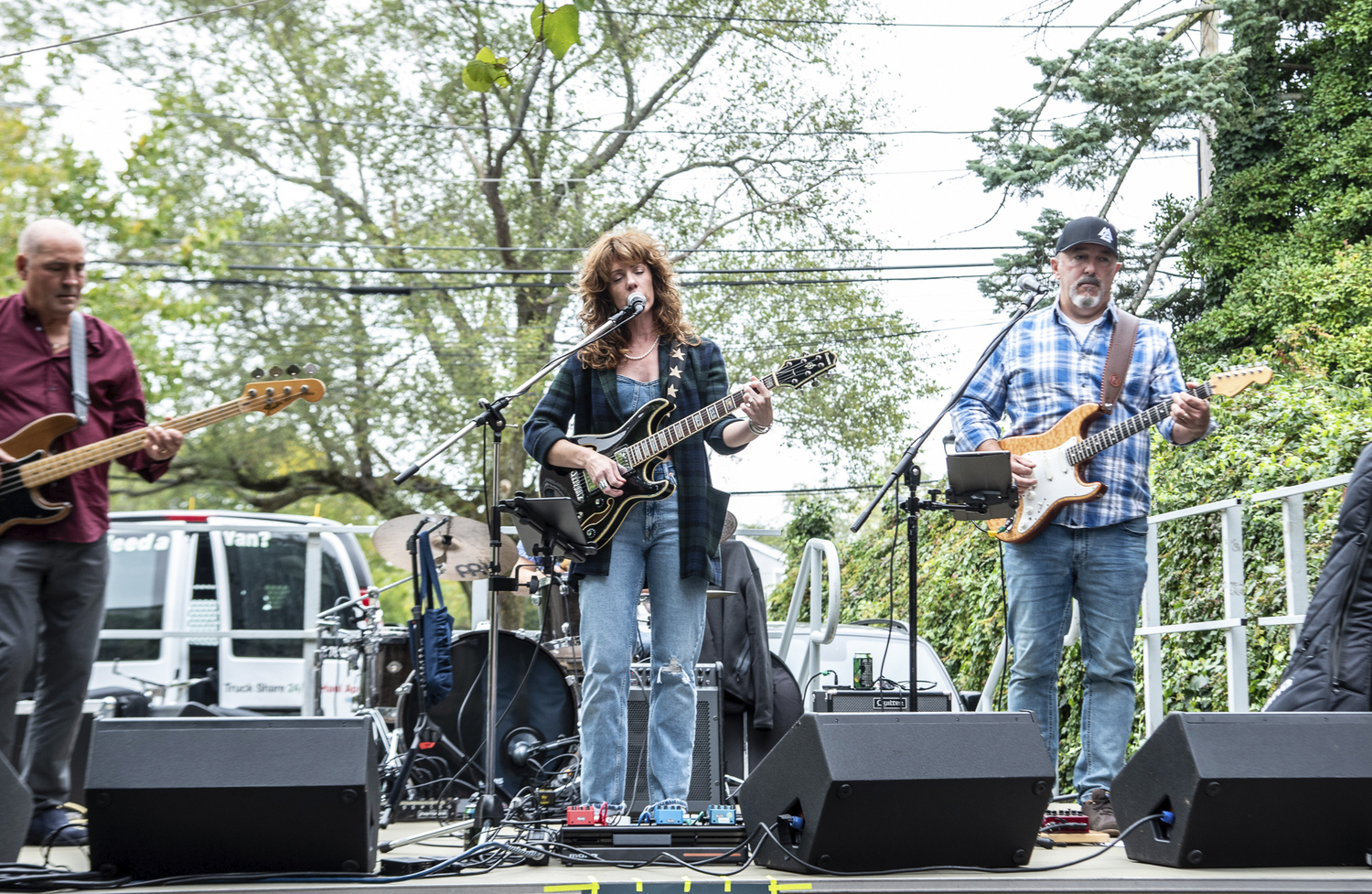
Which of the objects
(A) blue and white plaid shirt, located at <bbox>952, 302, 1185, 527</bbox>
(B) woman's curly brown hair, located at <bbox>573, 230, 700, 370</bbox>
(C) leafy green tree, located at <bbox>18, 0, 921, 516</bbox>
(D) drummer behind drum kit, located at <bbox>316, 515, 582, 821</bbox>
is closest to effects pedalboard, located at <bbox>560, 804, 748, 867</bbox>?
(B) woman's curly brown hair, located at <bbox>573, 230, 700, 370</bbox>

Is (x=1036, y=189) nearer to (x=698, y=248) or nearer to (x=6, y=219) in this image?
(x=698, y=248)

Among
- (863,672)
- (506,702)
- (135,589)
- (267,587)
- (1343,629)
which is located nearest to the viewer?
(1343,629)

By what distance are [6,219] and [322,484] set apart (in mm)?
6768

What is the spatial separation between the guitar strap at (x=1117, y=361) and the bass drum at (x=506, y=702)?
2872 mm

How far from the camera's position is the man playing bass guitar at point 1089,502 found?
3.50 meters

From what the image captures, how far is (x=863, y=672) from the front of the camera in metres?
4.63

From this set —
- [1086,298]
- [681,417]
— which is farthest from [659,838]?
[1086,298]

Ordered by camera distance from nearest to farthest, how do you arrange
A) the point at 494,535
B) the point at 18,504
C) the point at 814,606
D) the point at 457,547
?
the point at 18,504
the point at 494,535
the point at 814,606
the point at 457,547

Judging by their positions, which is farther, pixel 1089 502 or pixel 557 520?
pixel 1089 502

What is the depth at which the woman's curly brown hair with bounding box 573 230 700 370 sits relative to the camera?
134 inches

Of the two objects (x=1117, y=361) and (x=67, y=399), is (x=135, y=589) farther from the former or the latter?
(x=1117, y=361)

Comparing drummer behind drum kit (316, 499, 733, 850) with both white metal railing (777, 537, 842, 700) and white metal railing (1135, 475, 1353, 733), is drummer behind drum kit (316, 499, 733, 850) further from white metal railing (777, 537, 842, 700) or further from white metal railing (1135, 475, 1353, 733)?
white metal railing (1135, 475, 1353, 733)

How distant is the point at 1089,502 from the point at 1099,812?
3.03 ft

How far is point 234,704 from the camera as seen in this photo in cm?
868
